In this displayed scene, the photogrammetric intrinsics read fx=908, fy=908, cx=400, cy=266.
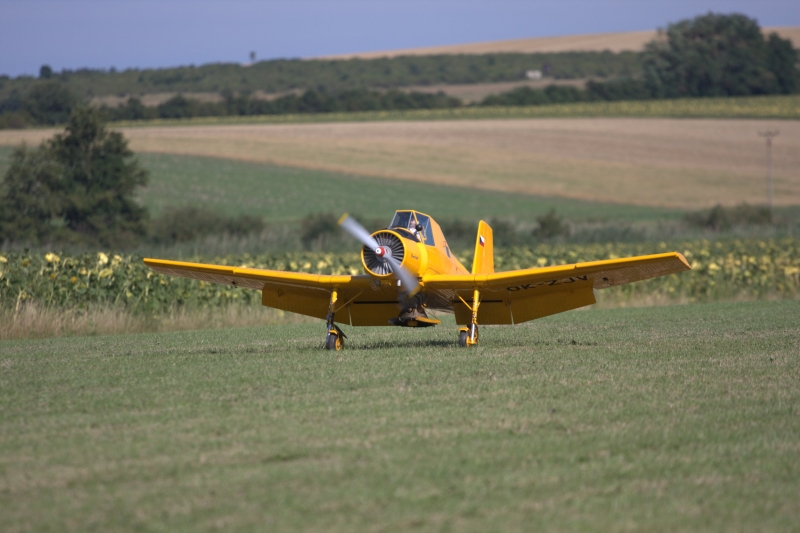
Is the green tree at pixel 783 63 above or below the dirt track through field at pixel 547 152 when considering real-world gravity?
above

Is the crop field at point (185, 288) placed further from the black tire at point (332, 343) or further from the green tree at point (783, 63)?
the green tree at point (783, 63)

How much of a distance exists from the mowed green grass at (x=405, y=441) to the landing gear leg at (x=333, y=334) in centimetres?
96

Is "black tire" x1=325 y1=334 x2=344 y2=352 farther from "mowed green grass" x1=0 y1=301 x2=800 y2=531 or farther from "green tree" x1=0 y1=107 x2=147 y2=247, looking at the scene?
"green tree" x1=0 y1=107 x2=147 y2=247

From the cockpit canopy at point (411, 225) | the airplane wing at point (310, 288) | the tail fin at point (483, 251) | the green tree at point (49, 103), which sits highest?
the green tree at point (49, 103)

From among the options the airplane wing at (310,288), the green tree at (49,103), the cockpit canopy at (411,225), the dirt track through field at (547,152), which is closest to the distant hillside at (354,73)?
the green tree at (49,103)

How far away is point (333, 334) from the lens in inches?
473

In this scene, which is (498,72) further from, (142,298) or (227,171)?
(142,298)

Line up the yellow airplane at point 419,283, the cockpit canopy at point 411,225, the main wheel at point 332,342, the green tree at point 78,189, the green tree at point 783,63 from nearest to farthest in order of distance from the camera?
the yellow airplane at point 419,283 < the cockpit canopy at point 411,225 < the main wheel at point 332,342 < the green tree at point 78,189 < the green tree at point 783,63

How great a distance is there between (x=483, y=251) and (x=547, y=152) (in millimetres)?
59466

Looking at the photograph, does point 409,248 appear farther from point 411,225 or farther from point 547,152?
point 547,152

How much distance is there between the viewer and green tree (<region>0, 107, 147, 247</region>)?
1608 inches

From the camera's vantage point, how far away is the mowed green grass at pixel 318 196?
172 feet

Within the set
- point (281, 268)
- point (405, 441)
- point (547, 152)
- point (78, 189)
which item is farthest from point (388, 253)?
point (547, 152)

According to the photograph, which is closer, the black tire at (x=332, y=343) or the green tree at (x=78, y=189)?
the black tire at (x=332, y=343)
